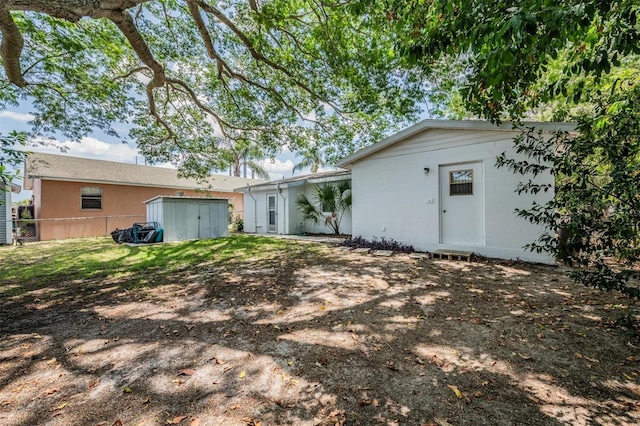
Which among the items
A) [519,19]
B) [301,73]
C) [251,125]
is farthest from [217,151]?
[519,19]

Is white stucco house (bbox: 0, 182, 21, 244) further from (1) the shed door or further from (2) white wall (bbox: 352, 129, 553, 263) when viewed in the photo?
(2) white wall (bbox: 352, 129, 553, 263)

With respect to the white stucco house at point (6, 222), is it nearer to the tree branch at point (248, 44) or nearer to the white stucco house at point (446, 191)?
the tree branch at point (248, 44)

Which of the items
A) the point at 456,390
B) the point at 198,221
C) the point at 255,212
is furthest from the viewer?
the point at 255,212

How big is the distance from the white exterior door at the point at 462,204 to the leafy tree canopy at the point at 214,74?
2583mm

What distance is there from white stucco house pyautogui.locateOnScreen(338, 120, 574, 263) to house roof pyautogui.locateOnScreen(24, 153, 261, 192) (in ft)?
26.5

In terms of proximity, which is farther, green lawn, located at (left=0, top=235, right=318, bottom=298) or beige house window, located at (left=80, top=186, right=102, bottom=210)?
beige house window, located at (left=80, top=186, right=102, bottom=210)

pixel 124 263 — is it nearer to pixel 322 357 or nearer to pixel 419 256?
pixel 322 357

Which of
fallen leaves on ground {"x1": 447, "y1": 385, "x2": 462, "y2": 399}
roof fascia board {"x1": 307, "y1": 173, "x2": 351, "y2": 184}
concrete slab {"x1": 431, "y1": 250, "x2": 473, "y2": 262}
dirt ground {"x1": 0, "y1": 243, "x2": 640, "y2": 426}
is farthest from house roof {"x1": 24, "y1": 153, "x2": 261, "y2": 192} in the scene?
fallen leaves on ground {"x1": 447, "y1": 385, "x2": 462, "y2": 399}

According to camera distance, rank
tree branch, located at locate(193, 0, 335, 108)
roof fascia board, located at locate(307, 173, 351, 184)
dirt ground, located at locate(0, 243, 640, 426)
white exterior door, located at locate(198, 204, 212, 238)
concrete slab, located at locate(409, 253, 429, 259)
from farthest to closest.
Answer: white exterior door, located at locate(198, 204, 212, 238), roof fascia board, located at locate(307, 173, 351, 184), concrete slab, located at locate(409, 253, 429, 259), tree branch, located at locate(193, 0, 335, 108), dirt ground, located at locate(0, 243, 640, 426)

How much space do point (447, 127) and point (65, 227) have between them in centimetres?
1831

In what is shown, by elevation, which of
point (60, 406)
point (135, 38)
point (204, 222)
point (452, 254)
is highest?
point (135, 38)

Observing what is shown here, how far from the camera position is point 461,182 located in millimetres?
7359

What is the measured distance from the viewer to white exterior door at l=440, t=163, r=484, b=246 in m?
7.05

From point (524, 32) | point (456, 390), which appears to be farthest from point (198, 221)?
point (524, 32)
